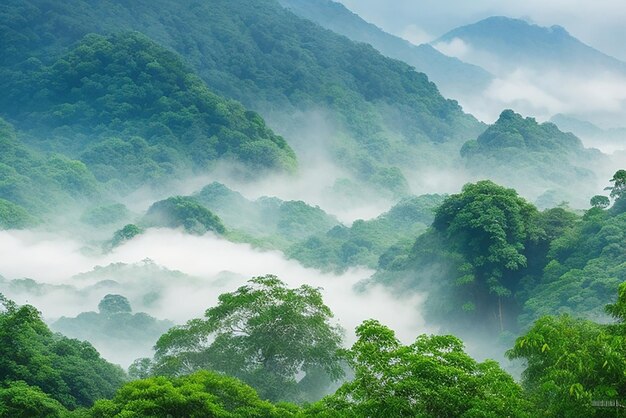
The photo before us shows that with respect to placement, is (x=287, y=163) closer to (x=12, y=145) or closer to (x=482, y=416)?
(x=12, y=145)

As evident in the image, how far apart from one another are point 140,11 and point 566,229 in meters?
135

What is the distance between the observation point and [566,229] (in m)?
55.2

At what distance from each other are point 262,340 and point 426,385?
15617 millimetres

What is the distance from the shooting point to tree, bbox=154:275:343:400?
36588mm

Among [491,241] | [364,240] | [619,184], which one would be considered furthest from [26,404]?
[364,240]

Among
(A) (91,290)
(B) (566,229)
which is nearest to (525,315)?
(B) (566,229)

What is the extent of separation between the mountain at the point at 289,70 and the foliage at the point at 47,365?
11382cm

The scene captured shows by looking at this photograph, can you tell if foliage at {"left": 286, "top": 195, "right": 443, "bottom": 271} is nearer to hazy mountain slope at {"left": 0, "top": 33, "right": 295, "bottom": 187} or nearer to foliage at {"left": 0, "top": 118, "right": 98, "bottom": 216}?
hazy mountain slope at {"left": 0, "top": 33, "right": 295, "bottom": 187}

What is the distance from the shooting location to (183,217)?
318 feet

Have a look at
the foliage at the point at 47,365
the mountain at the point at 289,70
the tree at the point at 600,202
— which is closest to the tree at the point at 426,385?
the foliage at the point at 47,365

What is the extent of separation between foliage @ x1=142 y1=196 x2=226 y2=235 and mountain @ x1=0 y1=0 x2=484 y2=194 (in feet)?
175

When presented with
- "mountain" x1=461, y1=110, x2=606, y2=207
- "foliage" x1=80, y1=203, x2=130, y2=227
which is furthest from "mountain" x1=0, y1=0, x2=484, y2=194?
"foliage" x1=80, y1=203, x2=130, y2=227

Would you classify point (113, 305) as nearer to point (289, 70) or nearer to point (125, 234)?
point (125, 234)

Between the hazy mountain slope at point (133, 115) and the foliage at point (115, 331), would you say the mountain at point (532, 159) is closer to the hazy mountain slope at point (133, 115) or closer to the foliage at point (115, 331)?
the hazy mountain slope at point (133, 115)
